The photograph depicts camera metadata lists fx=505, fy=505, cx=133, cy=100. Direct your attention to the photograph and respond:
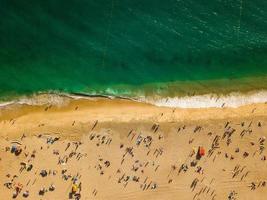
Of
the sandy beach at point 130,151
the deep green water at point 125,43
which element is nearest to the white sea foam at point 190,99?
the sandy beach at point 130,151

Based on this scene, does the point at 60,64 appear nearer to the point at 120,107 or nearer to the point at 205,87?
the point at 120,107

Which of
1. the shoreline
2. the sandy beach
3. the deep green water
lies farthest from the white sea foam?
the deep green water

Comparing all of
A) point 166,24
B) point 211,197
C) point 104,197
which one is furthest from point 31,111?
point 211,197

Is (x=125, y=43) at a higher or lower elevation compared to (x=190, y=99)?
higher

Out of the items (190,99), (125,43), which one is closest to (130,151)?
(190,99)

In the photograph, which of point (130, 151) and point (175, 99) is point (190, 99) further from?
point (130, 151)

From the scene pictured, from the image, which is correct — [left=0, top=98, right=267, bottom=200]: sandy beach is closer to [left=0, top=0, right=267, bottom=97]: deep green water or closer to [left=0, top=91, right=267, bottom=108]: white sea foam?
[left=0, top=91, right=267, bottom=108]: white sea foam

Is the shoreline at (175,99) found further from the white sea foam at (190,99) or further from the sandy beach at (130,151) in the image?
the sandy beach at (130,151)
